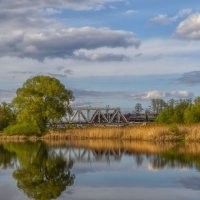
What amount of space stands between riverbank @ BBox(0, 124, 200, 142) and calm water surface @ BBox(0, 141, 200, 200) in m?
14.6

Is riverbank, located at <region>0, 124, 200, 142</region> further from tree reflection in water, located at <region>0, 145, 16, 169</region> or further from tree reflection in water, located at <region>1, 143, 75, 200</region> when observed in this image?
tree reflection in water, located at <region>0, 145, 16, 169</region>

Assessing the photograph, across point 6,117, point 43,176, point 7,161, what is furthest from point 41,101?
point 43,176

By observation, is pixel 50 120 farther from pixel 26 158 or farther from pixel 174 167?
pixel 174 167

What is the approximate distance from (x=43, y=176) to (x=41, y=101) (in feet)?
154

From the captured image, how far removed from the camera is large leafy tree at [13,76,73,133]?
73.0 metres

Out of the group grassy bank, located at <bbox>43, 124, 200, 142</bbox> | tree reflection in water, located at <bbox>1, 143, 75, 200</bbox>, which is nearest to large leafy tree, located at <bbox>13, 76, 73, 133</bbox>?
grassy bank, located at <bbox>43, 124, 200, 142</bbox>

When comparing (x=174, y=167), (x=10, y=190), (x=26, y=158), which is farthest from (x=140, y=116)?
(x=10, y=190)

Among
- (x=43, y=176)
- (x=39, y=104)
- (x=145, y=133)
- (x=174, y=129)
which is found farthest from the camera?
(x=39, y=104)

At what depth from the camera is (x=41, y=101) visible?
240 ft

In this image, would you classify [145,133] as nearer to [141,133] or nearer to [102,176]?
[141,133]

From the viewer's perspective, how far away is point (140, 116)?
4628 inches

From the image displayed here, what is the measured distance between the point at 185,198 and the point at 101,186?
480 cm

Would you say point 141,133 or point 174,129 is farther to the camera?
point 141,133

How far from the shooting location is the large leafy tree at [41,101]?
73000mm
